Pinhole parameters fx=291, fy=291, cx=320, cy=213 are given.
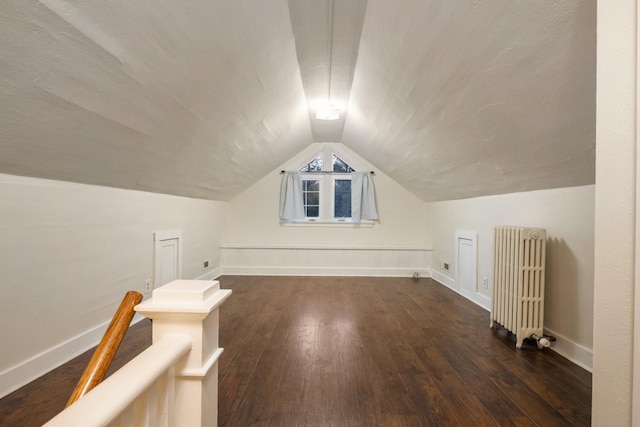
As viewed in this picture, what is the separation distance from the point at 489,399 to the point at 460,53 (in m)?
1.87

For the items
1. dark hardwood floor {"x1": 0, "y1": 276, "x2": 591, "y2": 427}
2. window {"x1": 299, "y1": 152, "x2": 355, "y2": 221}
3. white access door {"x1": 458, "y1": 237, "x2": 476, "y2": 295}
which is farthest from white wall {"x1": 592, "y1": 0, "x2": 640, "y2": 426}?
window {"x1": 299, "y1": 152, "x2": 355, "y2": 221}

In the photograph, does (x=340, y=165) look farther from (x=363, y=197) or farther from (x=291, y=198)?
(x=291, y=198)

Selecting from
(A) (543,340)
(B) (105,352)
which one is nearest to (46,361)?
(B) (105,352)

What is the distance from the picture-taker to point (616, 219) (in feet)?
2.24

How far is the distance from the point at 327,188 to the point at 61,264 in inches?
147

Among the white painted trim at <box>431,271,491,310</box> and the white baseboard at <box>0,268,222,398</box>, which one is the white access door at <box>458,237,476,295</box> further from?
the white baseboard at <box>0,268,222,398</box>

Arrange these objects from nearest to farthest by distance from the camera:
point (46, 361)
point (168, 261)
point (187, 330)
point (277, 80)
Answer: point (187, 330) → point (46, 361) → point (277, 80) → point (168, 261)

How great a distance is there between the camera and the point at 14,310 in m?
1.61

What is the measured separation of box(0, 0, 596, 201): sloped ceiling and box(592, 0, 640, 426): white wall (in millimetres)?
510

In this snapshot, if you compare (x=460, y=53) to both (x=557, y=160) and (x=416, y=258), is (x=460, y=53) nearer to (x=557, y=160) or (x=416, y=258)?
(x=557, y=160)

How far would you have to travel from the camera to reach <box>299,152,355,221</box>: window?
198 inches

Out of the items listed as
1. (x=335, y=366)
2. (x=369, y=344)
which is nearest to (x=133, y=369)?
(x=335, y=366)

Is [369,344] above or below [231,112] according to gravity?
below

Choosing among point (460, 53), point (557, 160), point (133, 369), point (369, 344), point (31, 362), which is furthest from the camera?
point (369, 344)
